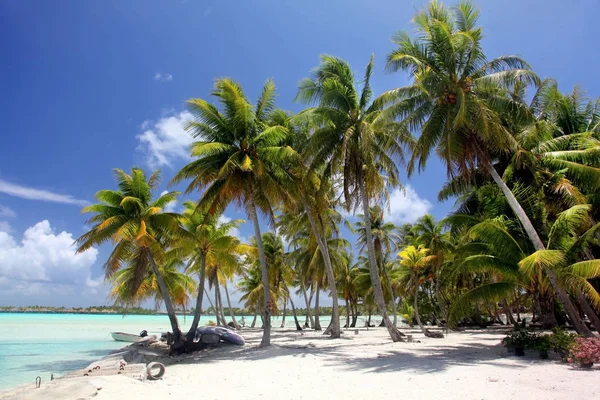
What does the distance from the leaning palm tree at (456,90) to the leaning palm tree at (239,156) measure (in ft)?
18.1

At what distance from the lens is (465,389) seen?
7.33 metres

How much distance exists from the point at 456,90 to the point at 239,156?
884cm

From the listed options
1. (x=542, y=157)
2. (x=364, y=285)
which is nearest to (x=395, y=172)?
(x=542, y=157)

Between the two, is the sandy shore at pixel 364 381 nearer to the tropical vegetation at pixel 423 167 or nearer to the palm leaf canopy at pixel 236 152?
the tropical vegetation at pixel 423 167

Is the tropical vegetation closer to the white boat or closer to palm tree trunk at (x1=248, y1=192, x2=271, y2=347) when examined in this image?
palm tree trunk at (x1=248, y1=192, x2=271, y2=347)

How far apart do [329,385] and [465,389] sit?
269 centimetres

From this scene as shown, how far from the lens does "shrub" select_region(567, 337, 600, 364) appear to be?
889 cm

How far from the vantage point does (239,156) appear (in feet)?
54.2

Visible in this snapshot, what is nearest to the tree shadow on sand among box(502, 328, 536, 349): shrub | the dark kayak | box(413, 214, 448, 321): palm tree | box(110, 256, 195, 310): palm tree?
box(502, 328, 536, 349): shrub

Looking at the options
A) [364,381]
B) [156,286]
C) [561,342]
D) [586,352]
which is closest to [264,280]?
[364,381]

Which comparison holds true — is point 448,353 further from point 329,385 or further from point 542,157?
point 542,157

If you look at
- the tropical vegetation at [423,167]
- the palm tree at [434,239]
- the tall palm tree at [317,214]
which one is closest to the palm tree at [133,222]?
the tropical vegetation at [423,167]

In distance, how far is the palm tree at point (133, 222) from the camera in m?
17.7

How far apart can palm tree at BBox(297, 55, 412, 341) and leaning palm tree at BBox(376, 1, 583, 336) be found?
7.85 ft
